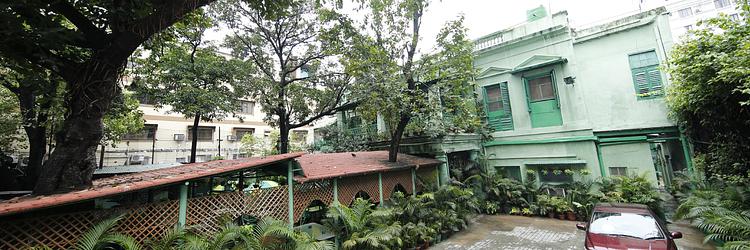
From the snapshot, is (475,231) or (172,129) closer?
(475,231)

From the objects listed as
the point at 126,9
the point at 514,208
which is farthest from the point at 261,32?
the point at 514,208

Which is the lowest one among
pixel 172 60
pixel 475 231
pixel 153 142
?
pixel 475 231

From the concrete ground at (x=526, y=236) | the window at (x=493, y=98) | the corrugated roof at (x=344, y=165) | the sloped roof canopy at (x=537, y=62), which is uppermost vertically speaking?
the sloped roof canopy at (x=537, y=62)

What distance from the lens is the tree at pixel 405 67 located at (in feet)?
32.2

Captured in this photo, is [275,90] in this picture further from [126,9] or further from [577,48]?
[577,48]

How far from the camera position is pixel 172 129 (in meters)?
24.3

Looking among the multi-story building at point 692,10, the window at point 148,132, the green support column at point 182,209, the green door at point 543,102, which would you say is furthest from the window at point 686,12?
the window at point 148,132

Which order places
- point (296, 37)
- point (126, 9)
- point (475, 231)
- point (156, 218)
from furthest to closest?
point (296, 37)
point (475, 231)
point (156, 218)
point (126, 9)

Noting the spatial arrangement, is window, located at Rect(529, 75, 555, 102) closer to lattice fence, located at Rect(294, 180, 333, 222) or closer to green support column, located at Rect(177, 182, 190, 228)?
lattice fence, located at Rect(294, 180, 333, 222)

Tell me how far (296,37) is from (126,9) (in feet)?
34.2

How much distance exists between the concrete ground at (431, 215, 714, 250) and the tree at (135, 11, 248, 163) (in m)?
10.7

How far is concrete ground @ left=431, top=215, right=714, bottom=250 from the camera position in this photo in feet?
25.5

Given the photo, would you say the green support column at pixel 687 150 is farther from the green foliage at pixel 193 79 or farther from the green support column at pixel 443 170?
the green foliage at pixel 193 79

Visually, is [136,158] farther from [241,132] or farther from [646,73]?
[646,73]
